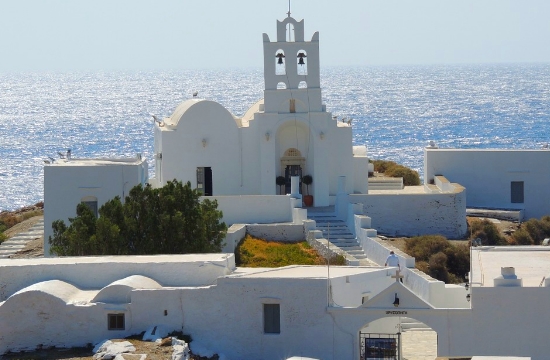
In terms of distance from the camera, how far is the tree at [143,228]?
36156mm

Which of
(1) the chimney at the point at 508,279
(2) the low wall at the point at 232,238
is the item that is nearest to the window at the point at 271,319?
(1) the chimney at the point at 508,279

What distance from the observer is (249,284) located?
1205 inches

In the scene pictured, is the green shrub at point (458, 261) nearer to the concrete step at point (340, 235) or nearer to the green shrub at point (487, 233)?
the concrete step at point (340, 235)

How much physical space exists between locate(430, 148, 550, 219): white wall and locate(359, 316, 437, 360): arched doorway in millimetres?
18853

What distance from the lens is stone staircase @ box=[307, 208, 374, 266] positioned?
4166cm

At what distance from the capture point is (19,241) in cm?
4803

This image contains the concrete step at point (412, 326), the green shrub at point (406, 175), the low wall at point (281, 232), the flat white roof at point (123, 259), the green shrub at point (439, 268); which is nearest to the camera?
the flat white roof at point (123, 259)

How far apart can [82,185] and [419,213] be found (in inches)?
460

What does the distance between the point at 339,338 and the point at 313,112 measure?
62.1ft

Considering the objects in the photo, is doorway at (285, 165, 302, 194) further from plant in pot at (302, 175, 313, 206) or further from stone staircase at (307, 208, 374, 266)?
stone staircase at (307, 208, 374, 266)

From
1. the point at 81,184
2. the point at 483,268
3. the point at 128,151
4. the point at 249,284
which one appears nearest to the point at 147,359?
the point at 249,284

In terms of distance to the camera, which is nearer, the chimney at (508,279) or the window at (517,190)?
the chimney at (508,279)

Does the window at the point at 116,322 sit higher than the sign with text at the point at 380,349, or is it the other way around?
the window at the point at 116,322

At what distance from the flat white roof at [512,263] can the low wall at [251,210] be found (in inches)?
378
